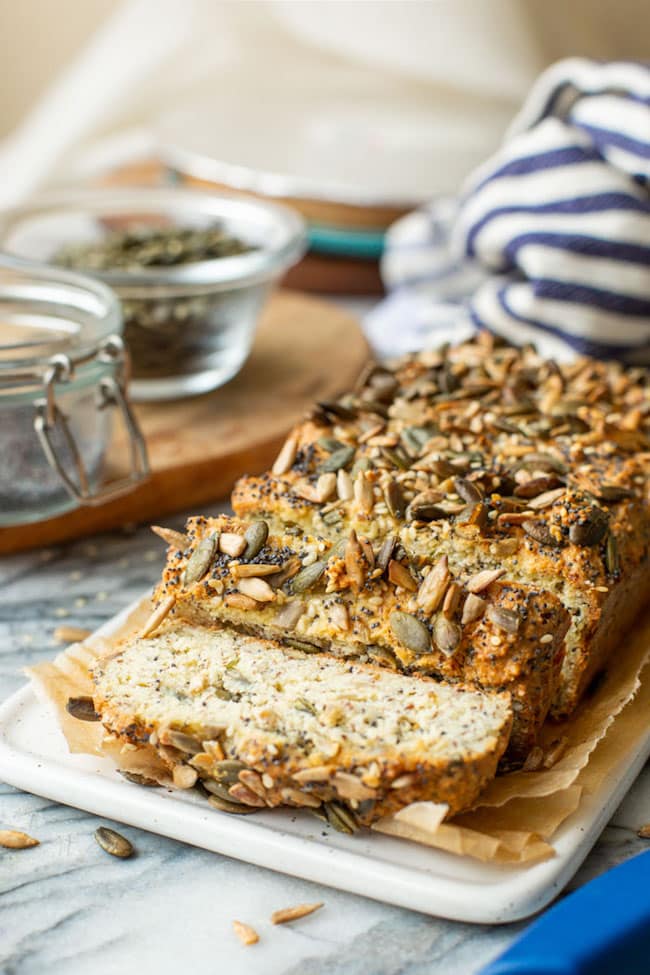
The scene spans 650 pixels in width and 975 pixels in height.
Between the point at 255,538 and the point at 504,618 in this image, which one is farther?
the point at 255,538

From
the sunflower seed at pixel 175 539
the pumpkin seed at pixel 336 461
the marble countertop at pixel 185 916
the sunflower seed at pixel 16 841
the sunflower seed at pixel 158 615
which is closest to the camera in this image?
the marble countertop at pixel 185 916

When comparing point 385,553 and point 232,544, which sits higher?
point 385,553

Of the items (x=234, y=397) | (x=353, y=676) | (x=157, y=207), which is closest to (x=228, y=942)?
(x=353, y=676)

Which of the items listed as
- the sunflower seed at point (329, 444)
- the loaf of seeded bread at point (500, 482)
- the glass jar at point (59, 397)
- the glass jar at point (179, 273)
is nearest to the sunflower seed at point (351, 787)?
the loaf of seeded bread at point (500, 482)

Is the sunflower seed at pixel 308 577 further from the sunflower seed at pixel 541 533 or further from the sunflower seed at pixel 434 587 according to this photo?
the sunflower seed at pixel 541 533

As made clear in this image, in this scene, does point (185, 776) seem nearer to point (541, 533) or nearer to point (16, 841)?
point (16, 841)

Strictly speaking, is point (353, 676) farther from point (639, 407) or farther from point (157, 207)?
point (157, 207)

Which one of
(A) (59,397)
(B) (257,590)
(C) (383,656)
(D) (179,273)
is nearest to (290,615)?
(B) (257,590)

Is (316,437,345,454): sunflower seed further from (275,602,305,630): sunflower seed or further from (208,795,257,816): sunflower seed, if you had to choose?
(208,795,257,816): sunflower seed
